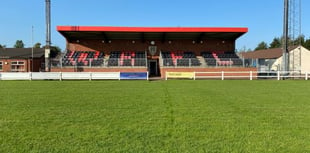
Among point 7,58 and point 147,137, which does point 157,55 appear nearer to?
point 7,58

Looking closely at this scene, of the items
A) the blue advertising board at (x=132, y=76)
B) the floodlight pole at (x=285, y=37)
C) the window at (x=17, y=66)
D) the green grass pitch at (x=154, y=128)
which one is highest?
the floodlight pole at (x=285, y=37)

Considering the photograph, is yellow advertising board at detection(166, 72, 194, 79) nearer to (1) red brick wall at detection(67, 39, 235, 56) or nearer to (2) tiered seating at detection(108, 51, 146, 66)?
(2) tiered seating at detection(108, 51, 146, 66)

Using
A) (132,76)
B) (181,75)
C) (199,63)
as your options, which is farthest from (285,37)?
(132,76)

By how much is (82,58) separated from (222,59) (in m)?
15.6

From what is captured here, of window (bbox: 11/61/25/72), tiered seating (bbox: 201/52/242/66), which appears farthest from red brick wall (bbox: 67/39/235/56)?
window (bbox: 11/61/25/72)

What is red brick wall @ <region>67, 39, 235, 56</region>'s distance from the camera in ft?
109

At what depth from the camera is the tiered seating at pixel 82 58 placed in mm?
28109

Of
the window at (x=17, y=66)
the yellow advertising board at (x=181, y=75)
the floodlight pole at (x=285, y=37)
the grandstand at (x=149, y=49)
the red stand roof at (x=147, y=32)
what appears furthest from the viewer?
the window at (x=17, y=66)

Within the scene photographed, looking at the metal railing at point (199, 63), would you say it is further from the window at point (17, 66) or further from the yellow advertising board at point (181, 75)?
the window at point (17, 66)

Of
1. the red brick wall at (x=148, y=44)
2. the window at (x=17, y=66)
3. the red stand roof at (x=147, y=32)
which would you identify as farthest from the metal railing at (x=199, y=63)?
the window at (x=17, y=66)

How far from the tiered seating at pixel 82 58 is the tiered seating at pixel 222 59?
477 inches

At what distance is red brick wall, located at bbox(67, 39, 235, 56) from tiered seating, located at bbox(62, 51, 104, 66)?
1.07m

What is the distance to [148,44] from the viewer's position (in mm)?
33406

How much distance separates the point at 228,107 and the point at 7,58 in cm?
3586
